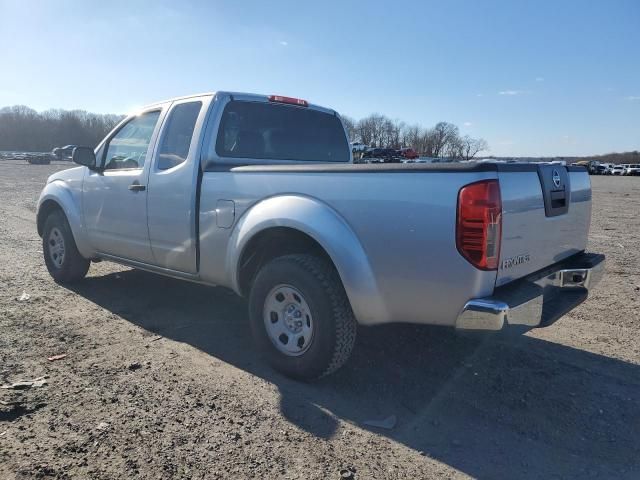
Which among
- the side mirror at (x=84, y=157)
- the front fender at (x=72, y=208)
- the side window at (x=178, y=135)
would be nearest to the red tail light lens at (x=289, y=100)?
the side window at (x=178, y=135)

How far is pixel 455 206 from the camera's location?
2666 millimetres

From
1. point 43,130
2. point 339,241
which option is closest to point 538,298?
point 339,241

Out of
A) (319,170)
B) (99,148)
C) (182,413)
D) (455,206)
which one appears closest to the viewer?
(455,206)

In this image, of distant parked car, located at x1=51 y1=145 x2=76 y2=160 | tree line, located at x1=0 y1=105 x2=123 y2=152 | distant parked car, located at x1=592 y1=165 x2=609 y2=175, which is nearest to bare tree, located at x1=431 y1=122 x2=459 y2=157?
distant parked car, located at x1=51 y1=145 x2=76 y2=160

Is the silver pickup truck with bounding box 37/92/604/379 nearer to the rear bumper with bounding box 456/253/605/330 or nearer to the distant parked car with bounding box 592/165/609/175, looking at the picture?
the rear bumper with bounding box 456/253/605/330

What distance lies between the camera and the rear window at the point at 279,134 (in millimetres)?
4336

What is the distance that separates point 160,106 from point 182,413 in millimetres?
2979

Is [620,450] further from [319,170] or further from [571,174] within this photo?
[319,170]

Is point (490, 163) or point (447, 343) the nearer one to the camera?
point (490, 163)

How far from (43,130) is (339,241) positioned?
130 meters

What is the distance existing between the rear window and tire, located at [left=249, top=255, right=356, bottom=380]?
4.41ft

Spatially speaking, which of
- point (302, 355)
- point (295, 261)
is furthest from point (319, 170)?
point (302, 355)

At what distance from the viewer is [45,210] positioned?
609 centimetres

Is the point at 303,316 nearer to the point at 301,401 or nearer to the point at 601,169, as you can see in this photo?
the point at 301,401
